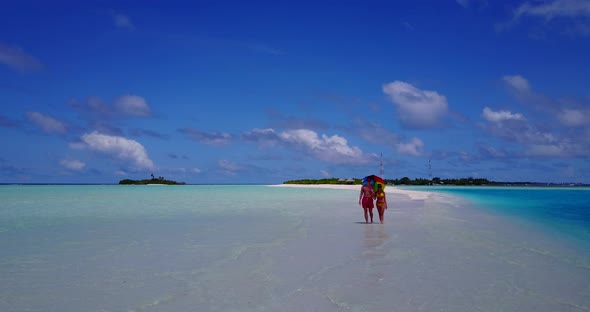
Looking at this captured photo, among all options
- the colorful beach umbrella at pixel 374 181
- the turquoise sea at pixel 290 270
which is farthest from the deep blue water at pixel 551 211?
the colorful beach umbrella at pixel 374 181

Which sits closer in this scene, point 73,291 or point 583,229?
point 73,291

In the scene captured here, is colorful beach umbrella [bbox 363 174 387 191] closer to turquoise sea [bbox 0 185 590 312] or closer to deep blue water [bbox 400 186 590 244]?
turquoise sea [bbox 0 185 590 312]

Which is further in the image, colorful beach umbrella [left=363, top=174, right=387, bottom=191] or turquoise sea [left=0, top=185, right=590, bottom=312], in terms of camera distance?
colorful beach umbrella [left=363, top=174, right=387, bottom=191]

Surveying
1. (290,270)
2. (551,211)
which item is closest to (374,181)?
(290,270)

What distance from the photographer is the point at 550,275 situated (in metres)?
8.09

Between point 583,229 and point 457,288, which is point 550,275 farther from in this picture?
point 583,229

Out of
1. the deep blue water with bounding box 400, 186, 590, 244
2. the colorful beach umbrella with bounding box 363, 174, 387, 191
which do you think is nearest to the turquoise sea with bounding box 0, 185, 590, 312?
the colorful beach umbrella with bounding box 363, 174, 387, 191

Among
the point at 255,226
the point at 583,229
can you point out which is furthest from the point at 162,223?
the point at 583,229

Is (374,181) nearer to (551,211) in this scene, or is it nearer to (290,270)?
(290,270)

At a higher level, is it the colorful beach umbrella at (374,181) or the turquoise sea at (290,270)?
the colorful beach umbrella at (374,181)

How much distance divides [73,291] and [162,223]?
396 inches

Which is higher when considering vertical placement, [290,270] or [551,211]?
[551,211]

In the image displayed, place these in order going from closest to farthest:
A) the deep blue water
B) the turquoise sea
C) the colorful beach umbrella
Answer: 1. the turquoise sea
2. the colorful beach umbrella
3. the deep blue water

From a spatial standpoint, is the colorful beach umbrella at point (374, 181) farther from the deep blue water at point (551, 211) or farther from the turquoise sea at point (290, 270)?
the deep blue water at point (551, 211)
